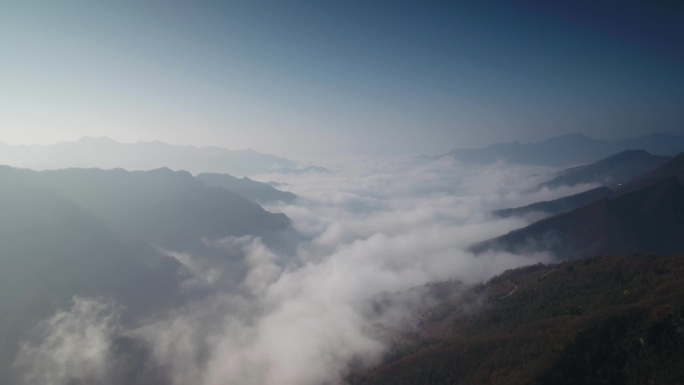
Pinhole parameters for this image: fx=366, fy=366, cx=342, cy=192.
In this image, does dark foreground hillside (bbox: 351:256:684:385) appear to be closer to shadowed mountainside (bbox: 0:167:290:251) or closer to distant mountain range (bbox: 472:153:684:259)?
distant mountain range (bbox: 472:153:684:259)

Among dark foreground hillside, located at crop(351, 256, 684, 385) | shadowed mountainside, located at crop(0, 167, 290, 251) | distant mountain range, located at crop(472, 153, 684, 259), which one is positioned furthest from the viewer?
distant mountain range, located at crop(472, 153, 684, 259)

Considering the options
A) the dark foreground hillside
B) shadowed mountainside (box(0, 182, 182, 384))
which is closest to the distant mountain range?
the dark foreground hillside

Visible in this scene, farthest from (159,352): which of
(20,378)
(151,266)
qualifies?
(151,266)

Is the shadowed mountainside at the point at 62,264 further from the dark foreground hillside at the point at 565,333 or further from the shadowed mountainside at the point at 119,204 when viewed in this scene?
the dark foreground hillside at the point at 565,333

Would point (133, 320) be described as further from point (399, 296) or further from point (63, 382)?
point (399, 296)

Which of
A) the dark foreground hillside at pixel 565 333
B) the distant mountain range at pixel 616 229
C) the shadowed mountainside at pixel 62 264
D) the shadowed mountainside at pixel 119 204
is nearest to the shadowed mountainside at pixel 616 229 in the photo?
the distant mountain range at pixel 616 229

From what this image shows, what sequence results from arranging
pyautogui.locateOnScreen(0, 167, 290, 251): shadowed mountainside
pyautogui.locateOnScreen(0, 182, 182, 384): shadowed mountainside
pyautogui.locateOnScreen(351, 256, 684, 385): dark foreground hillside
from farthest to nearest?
pyautogui.locateOnScreen(0, 167, 290, 251): shadowed mountainside, pyautogui.locateOnScreen(0, 182, 182, 384): shadowed mountainside, pyautogui.locateOnScreen(351, 256, 684, 385): dark foreground hillside

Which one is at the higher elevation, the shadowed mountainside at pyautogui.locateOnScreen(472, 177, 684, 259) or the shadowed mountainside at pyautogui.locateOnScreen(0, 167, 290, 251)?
the shadowed mountainside at pyautogui.locateOnScreen(0, 167, 290, 251)
